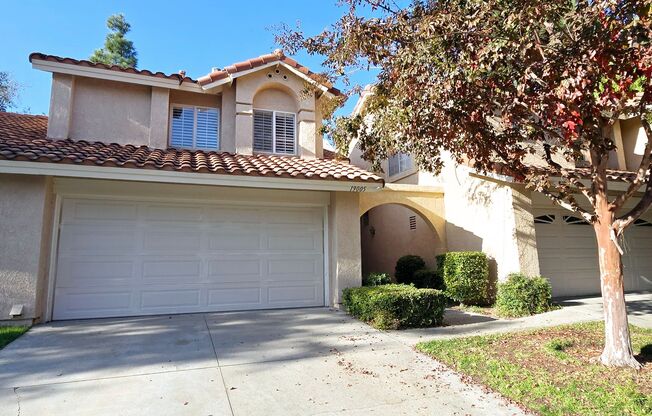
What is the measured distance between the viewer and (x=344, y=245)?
32.3 ft

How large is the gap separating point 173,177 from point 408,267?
8.35m

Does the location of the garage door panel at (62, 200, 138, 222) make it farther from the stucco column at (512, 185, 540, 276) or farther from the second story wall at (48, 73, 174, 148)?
the stucco column at (512, 185, 540, 276)

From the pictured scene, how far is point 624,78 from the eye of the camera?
460 cm

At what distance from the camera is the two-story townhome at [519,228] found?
10.5m

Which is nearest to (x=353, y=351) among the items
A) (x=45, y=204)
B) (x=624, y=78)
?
(x=624, y=78)

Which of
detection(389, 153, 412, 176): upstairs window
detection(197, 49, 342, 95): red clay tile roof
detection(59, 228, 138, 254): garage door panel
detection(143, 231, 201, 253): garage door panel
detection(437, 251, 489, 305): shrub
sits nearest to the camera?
detection(59, 228, 138, 254): garage door panel

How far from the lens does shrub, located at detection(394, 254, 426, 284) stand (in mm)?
13148

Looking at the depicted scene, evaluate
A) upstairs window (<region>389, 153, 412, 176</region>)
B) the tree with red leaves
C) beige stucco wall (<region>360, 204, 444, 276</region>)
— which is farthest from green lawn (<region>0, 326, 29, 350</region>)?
upstairs window (<region>389, 153, 412, 176</region>)

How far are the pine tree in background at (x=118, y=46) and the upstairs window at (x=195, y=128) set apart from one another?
22.2 m

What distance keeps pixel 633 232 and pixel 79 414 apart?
15641 millimetres

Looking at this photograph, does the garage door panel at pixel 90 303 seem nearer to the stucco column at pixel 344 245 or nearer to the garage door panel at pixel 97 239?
the garage door panel at pixel 97 239

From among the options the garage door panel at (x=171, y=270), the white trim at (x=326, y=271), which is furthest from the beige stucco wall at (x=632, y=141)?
the garage door panel at (x=171, y=270)

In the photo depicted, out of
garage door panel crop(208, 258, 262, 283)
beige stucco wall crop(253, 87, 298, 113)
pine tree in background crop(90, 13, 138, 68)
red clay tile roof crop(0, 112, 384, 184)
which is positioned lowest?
garage door panel crop(208, 258, 262, 283)

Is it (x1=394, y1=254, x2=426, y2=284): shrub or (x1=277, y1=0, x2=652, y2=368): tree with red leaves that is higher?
(x1=277, y1=0, x2=652, y2=368): tree with red leaves
